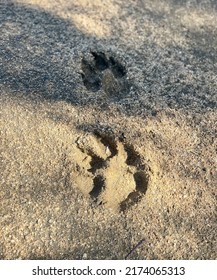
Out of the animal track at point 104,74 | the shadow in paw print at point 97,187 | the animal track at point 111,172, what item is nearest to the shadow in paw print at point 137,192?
the animal track at point 111,172

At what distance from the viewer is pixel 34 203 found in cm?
241

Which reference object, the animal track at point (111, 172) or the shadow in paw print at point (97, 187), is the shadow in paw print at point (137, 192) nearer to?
the animal track at point (111, 172)

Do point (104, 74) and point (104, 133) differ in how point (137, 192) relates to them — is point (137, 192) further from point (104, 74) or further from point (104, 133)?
point (104, 74)

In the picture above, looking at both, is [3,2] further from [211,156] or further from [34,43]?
[211,156]

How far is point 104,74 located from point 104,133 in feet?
1.59

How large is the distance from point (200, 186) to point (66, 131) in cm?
88

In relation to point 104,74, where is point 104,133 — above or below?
below

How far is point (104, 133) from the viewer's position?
2738mm

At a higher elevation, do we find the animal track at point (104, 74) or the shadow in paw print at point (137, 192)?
the animal track at point (104, 74)

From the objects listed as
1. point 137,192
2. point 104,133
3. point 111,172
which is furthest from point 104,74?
point 137,192

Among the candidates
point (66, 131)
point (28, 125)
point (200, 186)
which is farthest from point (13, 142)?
point (200, 186)

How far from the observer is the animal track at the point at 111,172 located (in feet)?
8.19

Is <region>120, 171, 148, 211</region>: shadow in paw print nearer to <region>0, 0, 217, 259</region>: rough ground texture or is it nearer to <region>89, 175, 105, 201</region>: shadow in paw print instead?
<region>0, 0, 217, 259</region>: rough ground texture

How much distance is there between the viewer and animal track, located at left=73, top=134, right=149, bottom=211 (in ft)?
8.19
